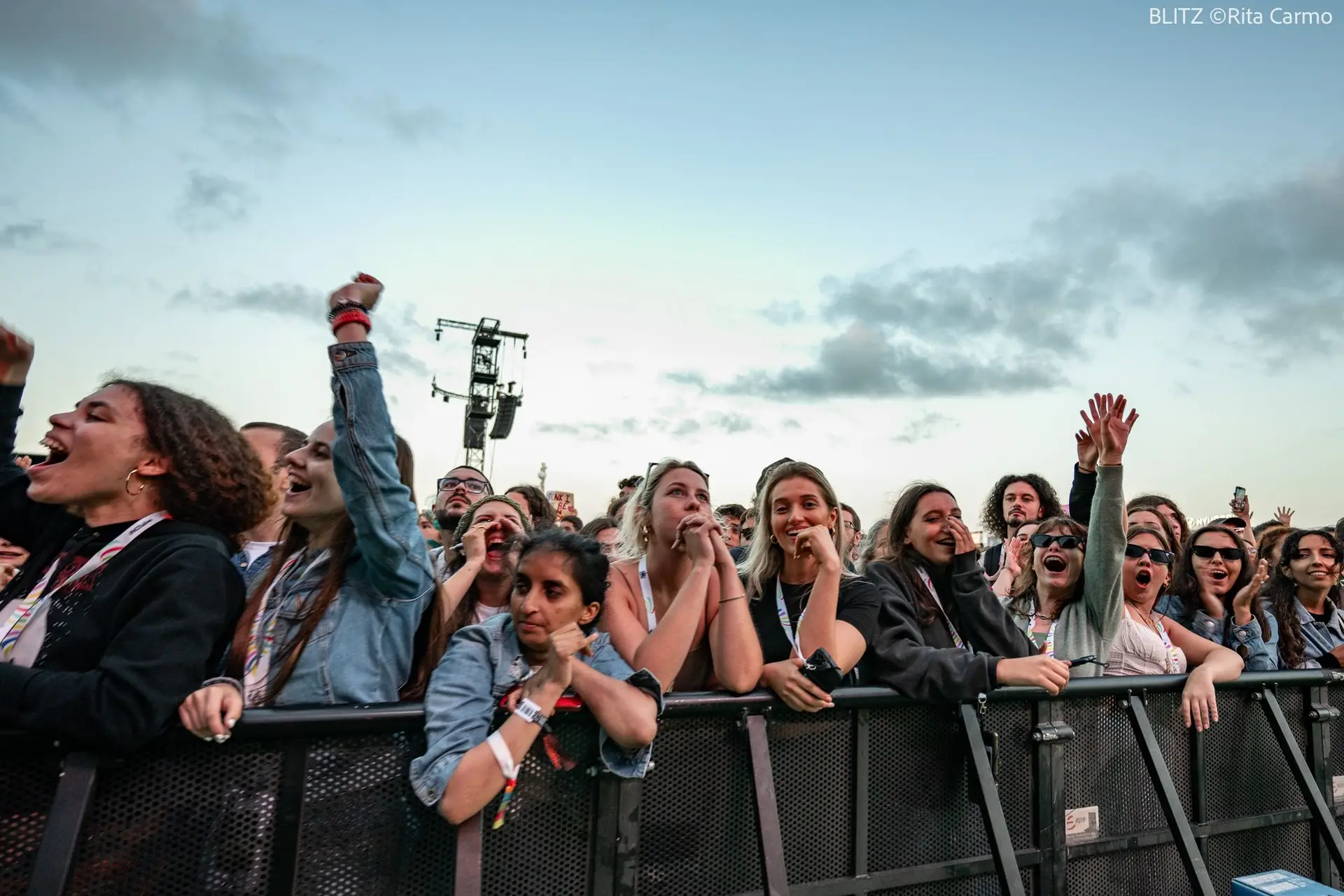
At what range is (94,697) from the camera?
5.58 feet

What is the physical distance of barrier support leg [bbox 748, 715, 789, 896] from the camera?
7.57 feet

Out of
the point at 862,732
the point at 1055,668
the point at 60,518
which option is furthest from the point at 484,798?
the point at 1055,668

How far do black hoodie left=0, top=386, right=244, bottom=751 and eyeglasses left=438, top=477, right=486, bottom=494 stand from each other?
3.09 metres

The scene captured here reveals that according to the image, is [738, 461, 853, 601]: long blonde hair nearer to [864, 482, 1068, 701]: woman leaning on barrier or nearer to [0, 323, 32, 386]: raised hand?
[864, 482, 1068, 701]: woman leaning on barrier

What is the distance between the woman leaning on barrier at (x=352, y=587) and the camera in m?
2.22

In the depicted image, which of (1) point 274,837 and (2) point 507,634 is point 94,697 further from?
(2) point 507,634

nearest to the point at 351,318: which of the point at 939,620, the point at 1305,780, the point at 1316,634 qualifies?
the point at 939,620

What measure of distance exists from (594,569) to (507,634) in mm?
328

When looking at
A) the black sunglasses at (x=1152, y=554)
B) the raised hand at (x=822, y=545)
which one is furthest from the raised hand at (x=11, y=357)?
the black sunglasses at (x=1152, y=554)

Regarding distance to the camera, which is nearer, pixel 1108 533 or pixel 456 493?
pixel 1108 533

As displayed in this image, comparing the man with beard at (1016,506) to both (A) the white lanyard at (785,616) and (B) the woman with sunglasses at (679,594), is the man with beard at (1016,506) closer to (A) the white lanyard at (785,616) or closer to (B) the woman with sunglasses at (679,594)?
(A) the white lanyard at (785,616)

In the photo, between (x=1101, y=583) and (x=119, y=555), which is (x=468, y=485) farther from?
(x=1101, y=583)

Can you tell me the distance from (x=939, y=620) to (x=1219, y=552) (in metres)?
2.21

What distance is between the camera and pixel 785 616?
310 centimetres
